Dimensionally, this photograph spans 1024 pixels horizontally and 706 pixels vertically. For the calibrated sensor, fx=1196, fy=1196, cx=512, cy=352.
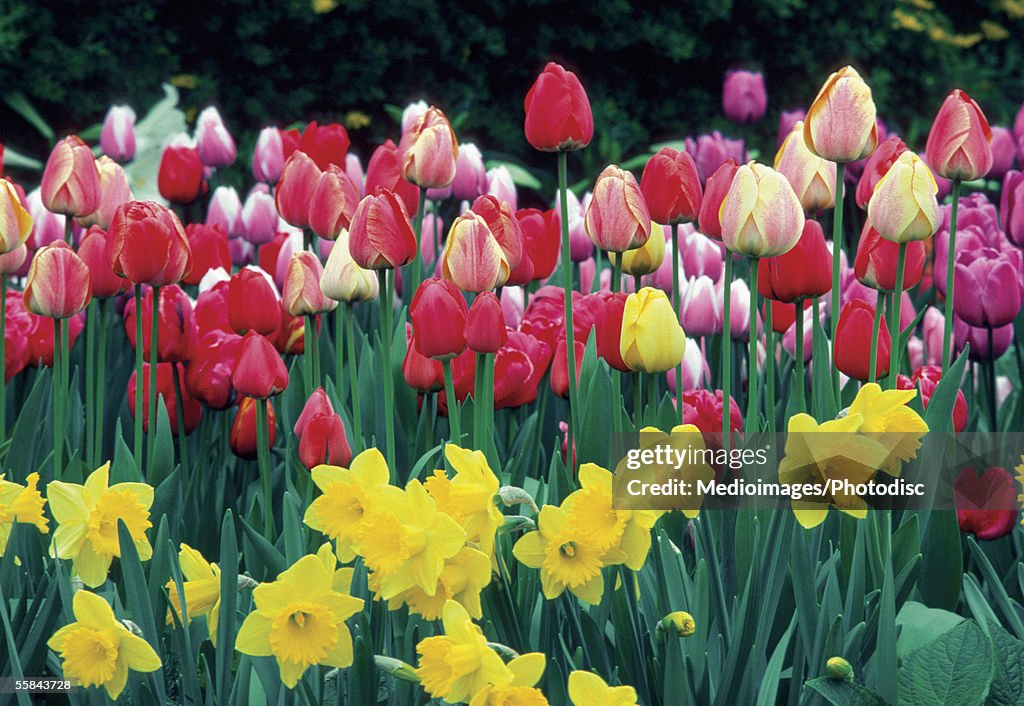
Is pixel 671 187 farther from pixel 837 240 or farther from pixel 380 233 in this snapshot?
pixel 380 233

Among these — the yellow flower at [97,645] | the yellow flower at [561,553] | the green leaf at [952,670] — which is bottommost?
the green leaf at [952,670]

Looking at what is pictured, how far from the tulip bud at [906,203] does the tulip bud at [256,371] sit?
2.70ft

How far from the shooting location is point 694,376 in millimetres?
1951

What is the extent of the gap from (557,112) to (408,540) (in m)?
0.72

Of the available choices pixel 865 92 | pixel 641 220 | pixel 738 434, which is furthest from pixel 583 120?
pixel 738 434

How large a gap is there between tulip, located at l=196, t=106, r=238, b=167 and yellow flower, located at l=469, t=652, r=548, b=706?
254 centimetres

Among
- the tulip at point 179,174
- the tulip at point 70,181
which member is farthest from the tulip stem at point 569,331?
the tulip at point 179,174

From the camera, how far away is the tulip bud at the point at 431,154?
5.81 feet

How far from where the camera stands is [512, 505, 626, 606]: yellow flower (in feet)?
3.72

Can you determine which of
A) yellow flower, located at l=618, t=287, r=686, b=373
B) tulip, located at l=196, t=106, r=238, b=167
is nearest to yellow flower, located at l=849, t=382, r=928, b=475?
yellow flower, located at l=618, t=287, r=686, b=373

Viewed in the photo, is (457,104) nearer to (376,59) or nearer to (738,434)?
(376,59)

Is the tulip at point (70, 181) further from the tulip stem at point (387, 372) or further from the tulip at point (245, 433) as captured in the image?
the tulip stem at point (387, 372)

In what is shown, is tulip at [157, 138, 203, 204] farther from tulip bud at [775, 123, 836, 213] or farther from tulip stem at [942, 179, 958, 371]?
tulip stem at [942, 179, 958, 371]

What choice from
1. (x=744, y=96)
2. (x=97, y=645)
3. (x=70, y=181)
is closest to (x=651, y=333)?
(x=97, y=645)
